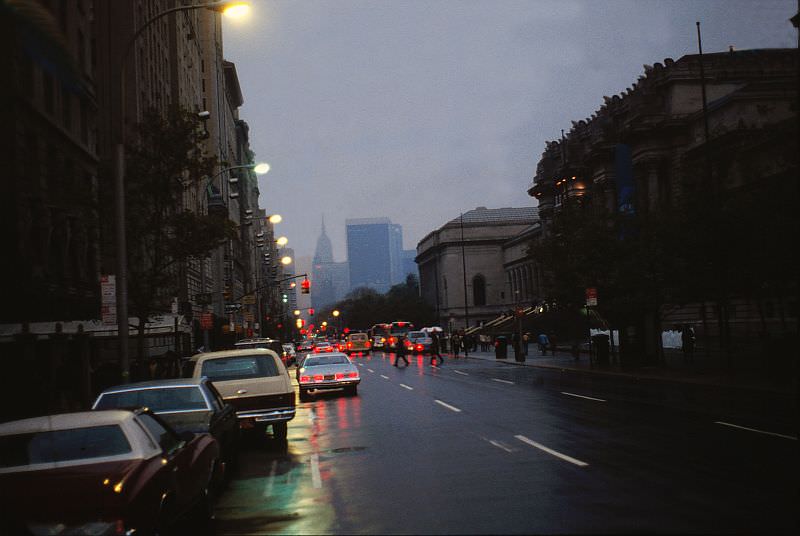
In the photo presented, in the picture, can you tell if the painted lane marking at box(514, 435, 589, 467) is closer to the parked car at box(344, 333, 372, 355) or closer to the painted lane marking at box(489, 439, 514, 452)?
the painted lane marking at box(489, 439, 514, 452)

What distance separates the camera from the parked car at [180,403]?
11.3 m

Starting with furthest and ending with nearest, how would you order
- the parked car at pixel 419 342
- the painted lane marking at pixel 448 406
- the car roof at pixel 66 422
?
the parked car at pixel 419 342
the painted lane marking at pixel 448 406
the car roof at pixel 66 422

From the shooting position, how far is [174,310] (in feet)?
86.0

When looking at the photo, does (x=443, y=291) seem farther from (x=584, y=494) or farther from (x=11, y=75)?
(x=584, y=494)

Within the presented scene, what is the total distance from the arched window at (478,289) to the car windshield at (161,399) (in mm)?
138075

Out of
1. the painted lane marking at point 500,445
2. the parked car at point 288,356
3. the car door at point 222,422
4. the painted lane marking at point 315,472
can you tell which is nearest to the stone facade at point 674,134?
the parked car at point 288,356

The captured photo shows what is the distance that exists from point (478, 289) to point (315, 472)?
138 m

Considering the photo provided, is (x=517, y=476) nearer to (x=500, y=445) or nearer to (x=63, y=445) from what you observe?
(x=500, y=445)

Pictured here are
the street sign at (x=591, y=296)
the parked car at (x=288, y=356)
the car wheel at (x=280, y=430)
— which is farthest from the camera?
the parked car at (x=288, y=356)

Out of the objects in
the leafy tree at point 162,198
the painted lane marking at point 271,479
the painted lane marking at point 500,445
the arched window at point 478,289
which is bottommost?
the painted lane marking at point 271,479

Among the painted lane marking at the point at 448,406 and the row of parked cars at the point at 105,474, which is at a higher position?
the row of parked cars at the point at 105,474

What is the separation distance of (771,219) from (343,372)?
1404 cm

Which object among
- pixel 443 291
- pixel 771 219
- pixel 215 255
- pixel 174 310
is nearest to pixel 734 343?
pixel 771 219

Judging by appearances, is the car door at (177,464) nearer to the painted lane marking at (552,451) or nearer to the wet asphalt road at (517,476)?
the wet asphalt road at (517,476)
